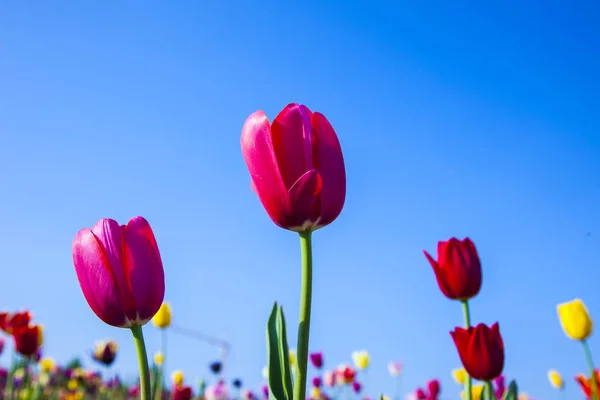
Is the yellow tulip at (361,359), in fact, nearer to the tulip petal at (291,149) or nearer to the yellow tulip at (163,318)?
the yellow tulip at (163,318)

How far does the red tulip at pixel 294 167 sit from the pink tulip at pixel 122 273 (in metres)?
0.26

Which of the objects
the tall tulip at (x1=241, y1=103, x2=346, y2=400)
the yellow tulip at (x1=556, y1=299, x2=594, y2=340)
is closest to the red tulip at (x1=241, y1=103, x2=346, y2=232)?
the tall tulip at (x1=241, y1=103, x2=346, y2=400)

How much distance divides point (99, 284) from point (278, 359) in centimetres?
43

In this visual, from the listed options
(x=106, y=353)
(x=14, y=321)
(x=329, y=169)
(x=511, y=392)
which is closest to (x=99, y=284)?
(x=329, y=169)

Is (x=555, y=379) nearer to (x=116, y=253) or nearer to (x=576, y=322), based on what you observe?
(x=576, y=322)

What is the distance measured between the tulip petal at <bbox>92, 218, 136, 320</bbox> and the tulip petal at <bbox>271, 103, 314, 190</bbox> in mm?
366

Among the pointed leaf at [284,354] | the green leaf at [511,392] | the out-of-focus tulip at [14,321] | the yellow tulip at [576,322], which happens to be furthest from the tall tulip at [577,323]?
the out-of-focus tulip at [14,321]

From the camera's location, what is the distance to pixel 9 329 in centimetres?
459

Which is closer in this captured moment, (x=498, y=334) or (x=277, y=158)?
(x=277, y=158)

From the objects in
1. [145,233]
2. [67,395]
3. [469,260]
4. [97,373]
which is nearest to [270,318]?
[145,233]

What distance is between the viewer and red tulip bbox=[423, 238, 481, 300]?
8.27 feet

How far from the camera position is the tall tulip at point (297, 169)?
1301mm

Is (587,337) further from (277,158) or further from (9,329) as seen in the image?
(9,329)

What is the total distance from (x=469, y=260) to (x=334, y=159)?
1.41 metres
